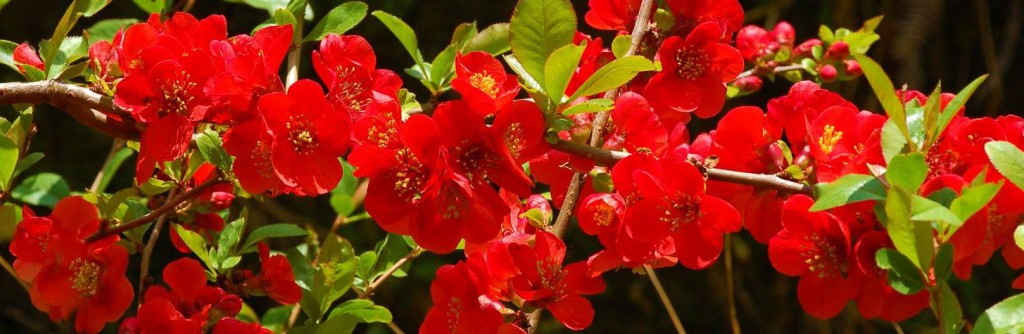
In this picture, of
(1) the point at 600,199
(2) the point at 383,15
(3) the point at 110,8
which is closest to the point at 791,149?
(1) the point at 600,199

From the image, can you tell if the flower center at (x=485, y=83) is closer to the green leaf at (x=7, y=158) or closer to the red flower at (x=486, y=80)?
the red flower at (x=486, y=80)

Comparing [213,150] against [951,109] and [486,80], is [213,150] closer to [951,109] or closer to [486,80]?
[486,80]

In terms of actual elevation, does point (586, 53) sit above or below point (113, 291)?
above

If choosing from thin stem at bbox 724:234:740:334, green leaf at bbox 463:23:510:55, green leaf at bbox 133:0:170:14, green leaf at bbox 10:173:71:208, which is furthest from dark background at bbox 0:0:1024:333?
green leaf at bbox 463:23:510:55

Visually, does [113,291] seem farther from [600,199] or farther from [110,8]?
[110,8]

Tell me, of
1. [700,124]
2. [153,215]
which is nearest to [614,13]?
[153,215]

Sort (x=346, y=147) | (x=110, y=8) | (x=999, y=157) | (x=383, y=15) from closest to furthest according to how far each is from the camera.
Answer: (x=999, y=157) < (x=346, y=147) < (x=383, y=15) < (x=110, y=8)
